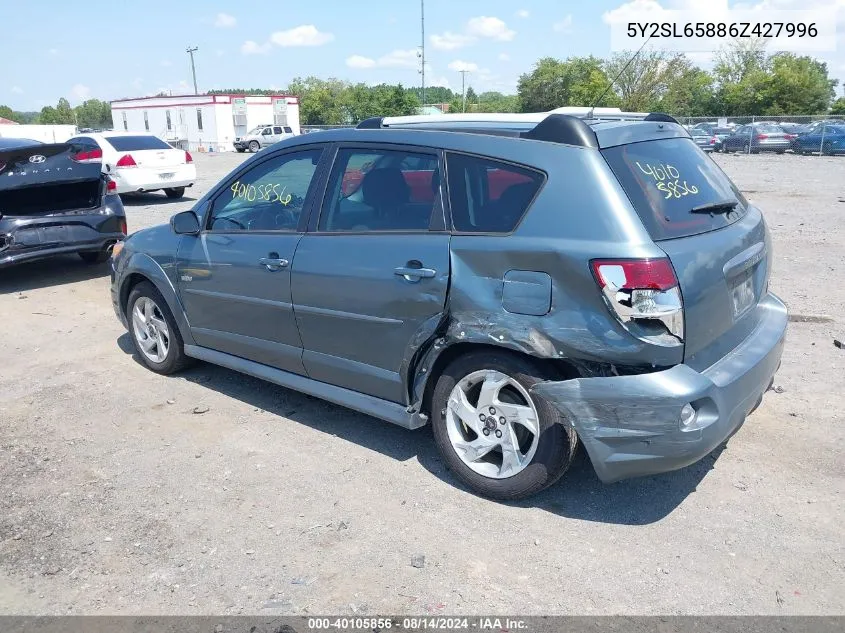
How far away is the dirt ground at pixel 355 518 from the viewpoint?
296cm

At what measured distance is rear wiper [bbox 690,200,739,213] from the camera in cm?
354

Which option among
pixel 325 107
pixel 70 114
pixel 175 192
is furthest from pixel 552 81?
pixel 70 114

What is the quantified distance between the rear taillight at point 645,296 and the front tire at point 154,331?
3.41m

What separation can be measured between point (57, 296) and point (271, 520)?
19.2 ft

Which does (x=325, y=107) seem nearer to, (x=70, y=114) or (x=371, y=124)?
(x=70, y=114)

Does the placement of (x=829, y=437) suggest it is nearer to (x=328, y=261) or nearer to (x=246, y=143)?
(x=328, y=261)

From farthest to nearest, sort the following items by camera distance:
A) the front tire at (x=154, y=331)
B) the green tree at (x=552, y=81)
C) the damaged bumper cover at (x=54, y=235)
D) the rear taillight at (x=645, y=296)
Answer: the green tree at (x=552, y=81), the damaged bumper cover at (x=54, y=235), the front tire at (x=154, y=331), the rear taillight at (x=645, y=296)

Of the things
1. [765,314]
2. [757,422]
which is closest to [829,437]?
[757,422]

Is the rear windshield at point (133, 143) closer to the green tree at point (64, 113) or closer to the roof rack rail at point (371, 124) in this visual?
the roof rack rail at point (371, 124)

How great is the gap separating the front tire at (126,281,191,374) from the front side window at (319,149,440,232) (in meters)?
1.83

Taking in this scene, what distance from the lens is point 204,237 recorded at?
487 cm

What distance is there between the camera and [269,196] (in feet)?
15.1

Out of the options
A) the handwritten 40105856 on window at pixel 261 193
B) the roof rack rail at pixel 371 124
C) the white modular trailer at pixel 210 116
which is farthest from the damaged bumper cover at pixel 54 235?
the white modular trailer at pixel 210 116

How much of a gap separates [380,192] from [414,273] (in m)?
0.61
